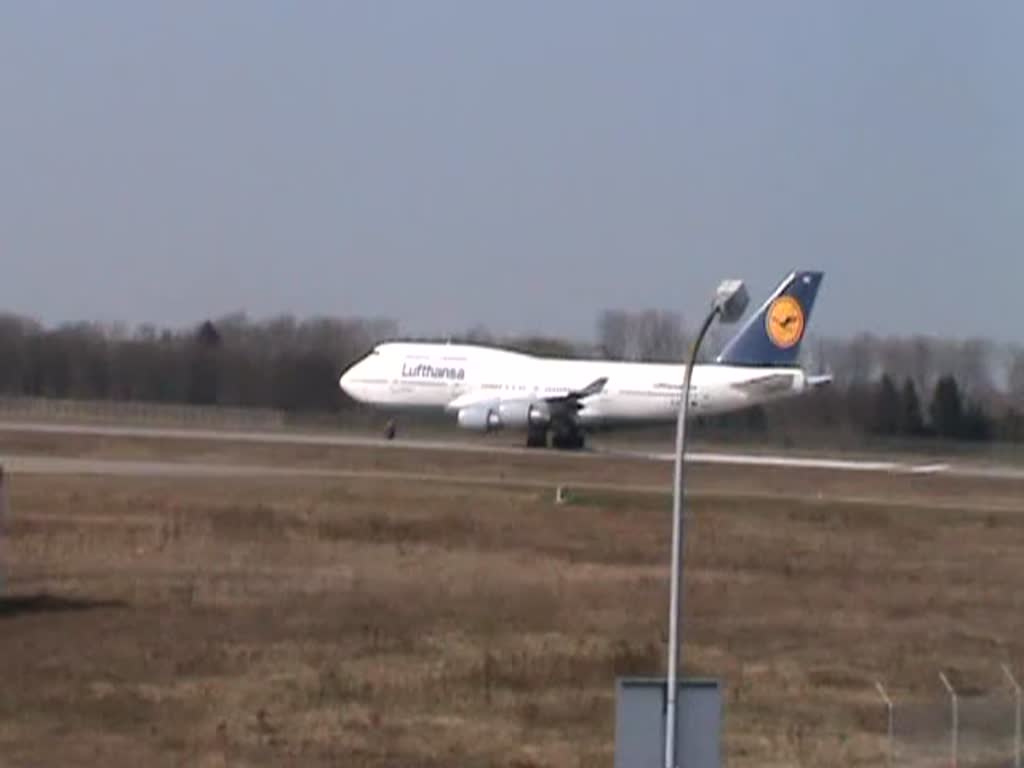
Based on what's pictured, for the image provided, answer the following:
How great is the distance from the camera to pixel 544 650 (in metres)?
29.1

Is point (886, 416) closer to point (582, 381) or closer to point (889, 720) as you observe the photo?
point (582, 381)

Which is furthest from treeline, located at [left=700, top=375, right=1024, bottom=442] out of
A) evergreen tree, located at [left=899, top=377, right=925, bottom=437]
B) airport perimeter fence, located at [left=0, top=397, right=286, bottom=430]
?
airport perimeter fence, located at [left=0, top=397, right=286, bottom=430]

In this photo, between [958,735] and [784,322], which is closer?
[958,735]

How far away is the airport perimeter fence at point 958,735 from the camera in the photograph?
1958cm

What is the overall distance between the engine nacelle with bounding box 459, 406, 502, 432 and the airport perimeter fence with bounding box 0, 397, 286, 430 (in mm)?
22131

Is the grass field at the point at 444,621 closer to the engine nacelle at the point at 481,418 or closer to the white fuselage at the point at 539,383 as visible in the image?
the engine nacelle at the point at 481,418

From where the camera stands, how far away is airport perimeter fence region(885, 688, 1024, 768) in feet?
64.2

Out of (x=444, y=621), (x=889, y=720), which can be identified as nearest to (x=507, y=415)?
(x=444, y=621)

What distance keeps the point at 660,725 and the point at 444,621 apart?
1790 centimetres

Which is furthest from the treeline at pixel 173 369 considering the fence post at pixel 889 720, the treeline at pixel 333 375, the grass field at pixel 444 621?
the fence post at pixel 889 720

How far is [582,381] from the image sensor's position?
93.5 meters

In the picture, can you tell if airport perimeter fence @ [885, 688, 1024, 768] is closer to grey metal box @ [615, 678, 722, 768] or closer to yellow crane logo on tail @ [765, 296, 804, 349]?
grey metal box @ [615, 678, 722, 768]

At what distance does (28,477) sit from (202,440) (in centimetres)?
2686

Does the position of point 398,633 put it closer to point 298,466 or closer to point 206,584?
point 206,584
